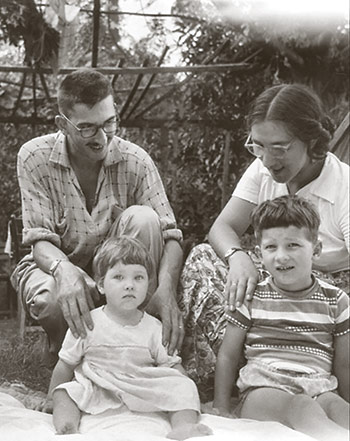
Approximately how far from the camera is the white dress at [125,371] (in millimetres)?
2010

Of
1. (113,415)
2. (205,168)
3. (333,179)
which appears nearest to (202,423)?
Answer: (113,415)

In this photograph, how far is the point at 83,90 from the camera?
2449 millimetres

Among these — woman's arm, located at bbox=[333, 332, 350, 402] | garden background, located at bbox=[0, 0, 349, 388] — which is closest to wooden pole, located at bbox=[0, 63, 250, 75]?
garden background, located at bbox=[0, 0, 349, 388]

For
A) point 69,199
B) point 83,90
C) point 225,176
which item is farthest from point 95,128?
point 225,176

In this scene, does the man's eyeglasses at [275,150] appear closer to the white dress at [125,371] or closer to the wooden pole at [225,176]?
the white dress at [125,371]

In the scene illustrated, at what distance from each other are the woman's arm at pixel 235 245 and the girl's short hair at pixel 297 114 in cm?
33

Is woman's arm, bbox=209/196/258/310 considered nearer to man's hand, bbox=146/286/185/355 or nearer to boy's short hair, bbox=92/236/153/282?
man's hand, bbox=146/286/185/355

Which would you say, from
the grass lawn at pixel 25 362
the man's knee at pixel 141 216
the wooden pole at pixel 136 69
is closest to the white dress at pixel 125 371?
the man's knee at pixel 141 216

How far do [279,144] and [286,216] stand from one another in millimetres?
314

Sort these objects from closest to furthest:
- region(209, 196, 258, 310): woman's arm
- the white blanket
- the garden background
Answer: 1. the white blanket
2. region(209, 196, 258, 310): woman's arm
3. the garden background

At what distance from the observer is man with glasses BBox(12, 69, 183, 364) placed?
2373mm

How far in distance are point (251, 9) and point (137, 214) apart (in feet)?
7.69

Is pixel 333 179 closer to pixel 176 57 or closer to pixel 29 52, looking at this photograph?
pixel 29 52

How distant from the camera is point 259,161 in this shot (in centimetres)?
258
